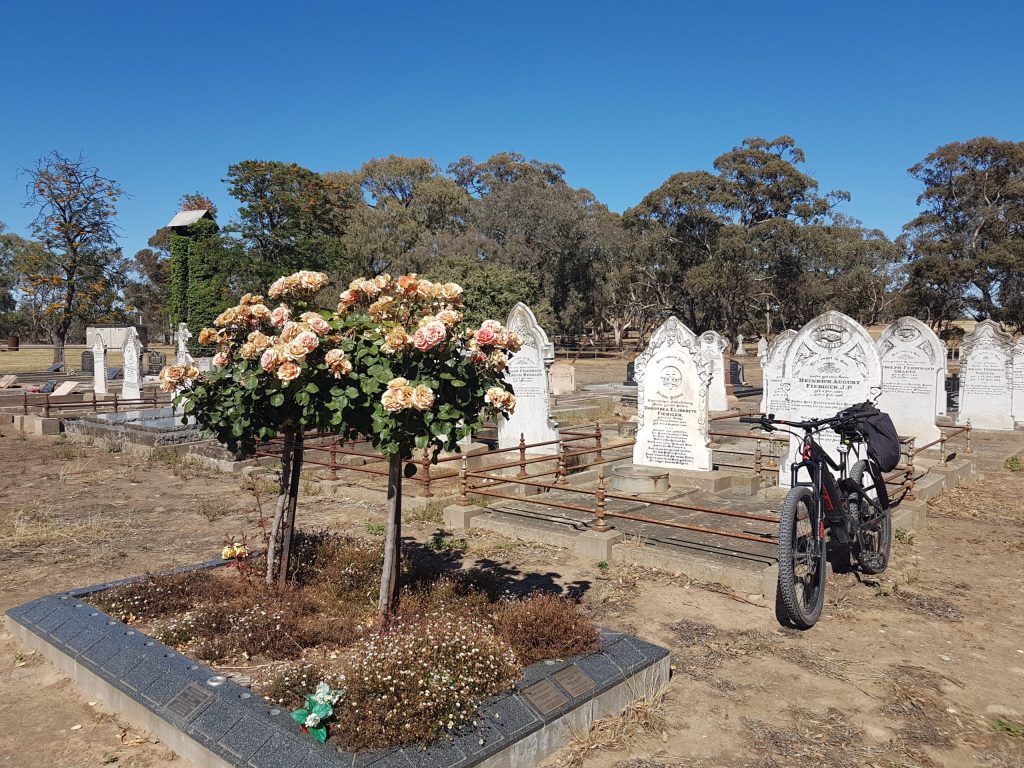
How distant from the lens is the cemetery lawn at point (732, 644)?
4195 mm

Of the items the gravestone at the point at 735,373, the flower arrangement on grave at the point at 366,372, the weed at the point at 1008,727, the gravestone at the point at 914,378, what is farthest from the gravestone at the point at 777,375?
the gravestone at the point at 735,373

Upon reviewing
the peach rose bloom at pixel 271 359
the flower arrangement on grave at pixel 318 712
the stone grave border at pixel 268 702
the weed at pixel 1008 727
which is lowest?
the weed at pixel 1008 727

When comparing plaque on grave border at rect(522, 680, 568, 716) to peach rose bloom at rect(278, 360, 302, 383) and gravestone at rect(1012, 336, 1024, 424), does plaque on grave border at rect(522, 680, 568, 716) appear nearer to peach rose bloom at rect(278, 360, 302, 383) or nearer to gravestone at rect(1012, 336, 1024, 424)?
peach rose bloom at rect(278, 360, 302, 383)

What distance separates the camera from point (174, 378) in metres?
5.29

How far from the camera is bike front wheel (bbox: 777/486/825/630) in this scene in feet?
18.2

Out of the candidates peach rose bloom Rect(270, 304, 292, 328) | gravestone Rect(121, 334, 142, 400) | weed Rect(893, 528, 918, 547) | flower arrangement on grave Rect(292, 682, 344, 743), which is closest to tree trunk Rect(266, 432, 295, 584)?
peach rose bloom Rect(270, 304, 292, 328)

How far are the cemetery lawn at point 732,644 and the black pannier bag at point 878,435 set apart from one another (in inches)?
53.4

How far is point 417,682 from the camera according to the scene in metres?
3.81

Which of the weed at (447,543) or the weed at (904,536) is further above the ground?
the weed at (904,536)

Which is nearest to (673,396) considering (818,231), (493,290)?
(493,290)

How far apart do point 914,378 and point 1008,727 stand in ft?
38.7

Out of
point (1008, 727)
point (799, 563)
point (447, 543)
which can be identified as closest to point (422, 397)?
point (799, 563)

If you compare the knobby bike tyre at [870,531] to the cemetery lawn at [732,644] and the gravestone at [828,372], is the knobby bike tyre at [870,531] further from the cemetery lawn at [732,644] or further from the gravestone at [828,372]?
the gravestone at [828,372]

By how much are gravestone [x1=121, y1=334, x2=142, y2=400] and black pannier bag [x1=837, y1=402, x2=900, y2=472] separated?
78.4 feet
